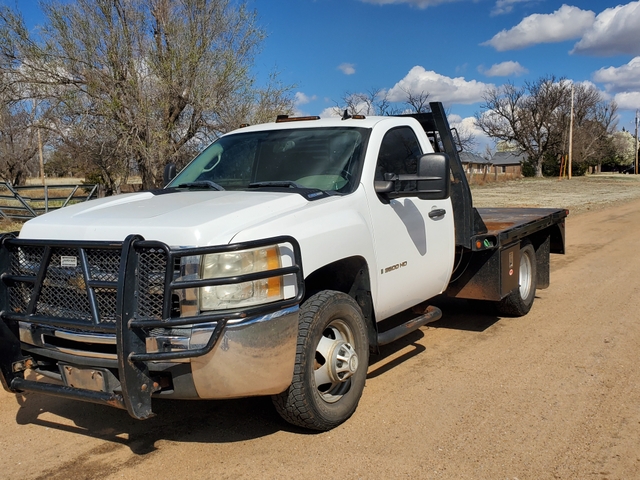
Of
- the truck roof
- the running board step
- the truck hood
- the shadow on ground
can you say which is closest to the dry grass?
the running board step

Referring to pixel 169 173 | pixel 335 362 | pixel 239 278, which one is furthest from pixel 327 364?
pixel 169 173

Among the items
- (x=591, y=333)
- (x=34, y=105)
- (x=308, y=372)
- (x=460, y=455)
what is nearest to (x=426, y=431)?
(x=460, y=455)

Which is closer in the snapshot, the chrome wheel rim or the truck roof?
the chrome wheel rim

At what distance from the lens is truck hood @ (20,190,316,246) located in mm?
3572

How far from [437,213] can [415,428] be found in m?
2.01

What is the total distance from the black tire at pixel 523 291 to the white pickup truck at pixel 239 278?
2.17 meters

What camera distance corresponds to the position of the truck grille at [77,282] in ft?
11.4

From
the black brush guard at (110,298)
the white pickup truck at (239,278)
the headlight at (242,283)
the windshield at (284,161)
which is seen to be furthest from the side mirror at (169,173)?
the headlight at (242,283)

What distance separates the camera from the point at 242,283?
11.5 ft

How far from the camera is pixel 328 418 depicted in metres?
4.13

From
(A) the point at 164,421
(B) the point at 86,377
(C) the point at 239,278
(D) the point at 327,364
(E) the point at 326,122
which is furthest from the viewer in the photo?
(E) the point at 326,122

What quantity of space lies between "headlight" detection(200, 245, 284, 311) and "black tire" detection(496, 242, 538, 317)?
424 centimetres

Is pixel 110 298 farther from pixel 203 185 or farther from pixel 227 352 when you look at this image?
pixel 203 185

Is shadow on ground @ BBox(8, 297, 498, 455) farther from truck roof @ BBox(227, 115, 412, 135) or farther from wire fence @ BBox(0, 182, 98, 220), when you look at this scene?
wire fence @ BBox(0, 182, 98, 220)
